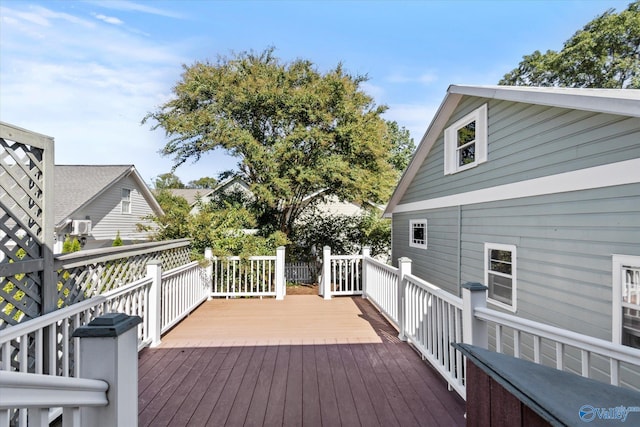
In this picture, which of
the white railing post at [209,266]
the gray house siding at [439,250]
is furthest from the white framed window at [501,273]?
the white railing post at [209,266]

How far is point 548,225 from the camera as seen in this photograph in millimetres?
3910

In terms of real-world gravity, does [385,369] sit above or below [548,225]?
below

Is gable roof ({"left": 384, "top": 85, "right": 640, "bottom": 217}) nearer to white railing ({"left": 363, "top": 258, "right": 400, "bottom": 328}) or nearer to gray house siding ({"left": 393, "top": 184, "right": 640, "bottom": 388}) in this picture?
gray house siding ({"left": 393, "top": 184, "right": 640, "bottom": 388})

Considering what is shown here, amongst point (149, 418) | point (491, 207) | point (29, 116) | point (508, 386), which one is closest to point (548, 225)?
point (491, 207)

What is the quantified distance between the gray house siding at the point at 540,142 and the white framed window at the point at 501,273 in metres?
1.05

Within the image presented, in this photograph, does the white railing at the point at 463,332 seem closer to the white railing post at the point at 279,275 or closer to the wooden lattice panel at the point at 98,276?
the white railing post at the point at 279,275

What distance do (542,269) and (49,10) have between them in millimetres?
8949

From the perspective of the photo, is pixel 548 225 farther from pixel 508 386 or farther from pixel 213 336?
pixel 213 336

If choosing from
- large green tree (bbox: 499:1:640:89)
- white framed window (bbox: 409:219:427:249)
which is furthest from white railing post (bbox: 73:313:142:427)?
large green tree (bbox: 499:1:640:89)

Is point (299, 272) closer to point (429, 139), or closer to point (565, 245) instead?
point (429, 139)

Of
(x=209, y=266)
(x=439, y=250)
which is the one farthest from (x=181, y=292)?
(x=439, y=250)

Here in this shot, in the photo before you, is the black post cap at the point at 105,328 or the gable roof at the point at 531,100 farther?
the gable roof at the point at 531,100

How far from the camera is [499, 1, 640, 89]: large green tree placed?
13633mm

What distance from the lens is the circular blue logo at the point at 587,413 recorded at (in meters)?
0.94
